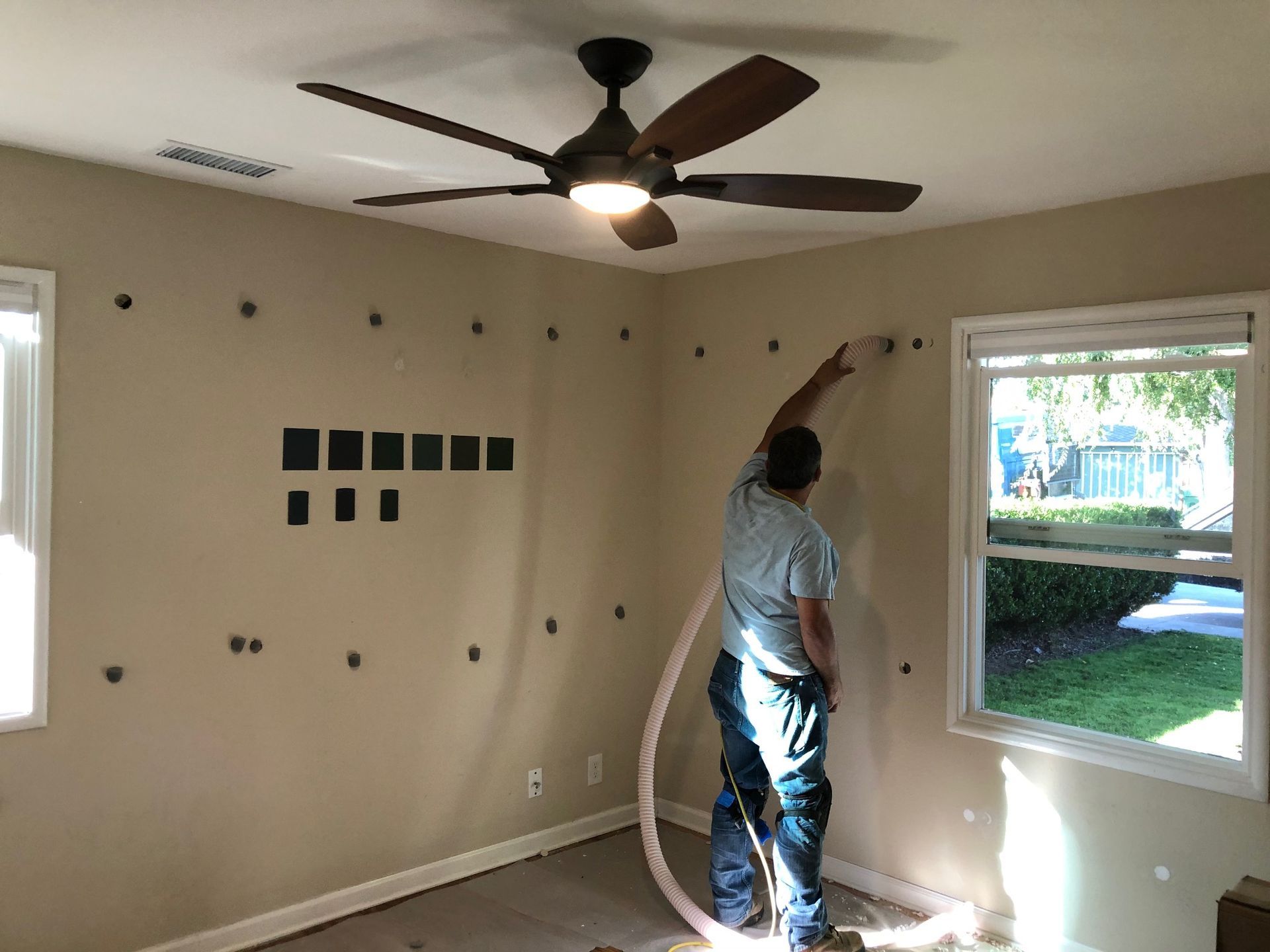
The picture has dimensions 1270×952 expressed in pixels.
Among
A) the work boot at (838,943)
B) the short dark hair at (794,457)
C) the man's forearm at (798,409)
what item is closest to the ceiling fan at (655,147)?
the short dark hair at (794,457)

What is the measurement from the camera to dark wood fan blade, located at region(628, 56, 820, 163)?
56.5 inches

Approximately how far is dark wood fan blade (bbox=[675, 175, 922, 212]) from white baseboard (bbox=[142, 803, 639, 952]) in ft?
8.76

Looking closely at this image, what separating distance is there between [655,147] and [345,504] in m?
2.00

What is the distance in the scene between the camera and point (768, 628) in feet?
9.68

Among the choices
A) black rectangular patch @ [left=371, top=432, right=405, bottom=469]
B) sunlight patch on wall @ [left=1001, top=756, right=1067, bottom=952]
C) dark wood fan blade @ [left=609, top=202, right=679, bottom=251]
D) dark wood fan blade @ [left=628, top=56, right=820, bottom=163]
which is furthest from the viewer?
black rectangular patch @ [left=371, top=432, right=405, bottom=469]

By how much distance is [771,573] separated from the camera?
2.91m

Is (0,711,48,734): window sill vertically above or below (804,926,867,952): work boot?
above

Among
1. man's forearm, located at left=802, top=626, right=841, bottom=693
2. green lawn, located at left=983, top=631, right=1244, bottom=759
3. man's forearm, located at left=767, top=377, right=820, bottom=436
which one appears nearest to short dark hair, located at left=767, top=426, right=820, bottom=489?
man's forearm, located at left=767, top=377, right=820, bottom=436

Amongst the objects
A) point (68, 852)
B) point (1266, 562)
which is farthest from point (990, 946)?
point (68, 852)

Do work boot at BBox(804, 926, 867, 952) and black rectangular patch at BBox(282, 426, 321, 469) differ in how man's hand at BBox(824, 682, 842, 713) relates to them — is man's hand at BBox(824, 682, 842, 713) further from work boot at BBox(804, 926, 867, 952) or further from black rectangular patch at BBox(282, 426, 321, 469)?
black rectangular patch at BBox(282, 426, 321, 469)

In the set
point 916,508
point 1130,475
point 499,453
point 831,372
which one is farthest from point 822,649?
point 499,453

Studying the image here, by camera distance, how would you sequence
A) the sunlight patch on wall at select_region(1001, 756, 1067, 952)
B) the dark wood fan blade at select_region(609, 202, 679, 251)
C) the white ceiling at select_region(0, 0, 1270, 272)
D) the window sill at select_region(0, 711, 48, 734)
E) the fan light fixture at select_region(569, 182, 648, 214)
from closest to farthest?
the white ceiling at select_region(0, 0, 1270, 272)
the fan light fixture at select_region(569, 182, 648, 214)
the dark wood fan blade at select_region(609, 202, 679, 251)
the window sill at select_region(0, 711, 48, 734)
the sunlight patch on wall at select_region(1001, 756, 1067, 952)

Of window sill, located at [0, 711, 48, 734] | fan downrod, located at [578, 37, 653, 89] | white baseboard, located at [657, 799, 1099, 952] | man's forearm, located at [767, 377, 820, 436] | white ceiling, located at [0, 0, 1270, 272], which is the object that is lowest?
white baseboard, located at [657, 799, 1099, 952]

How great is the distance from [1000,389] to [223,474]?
8.58 feet
